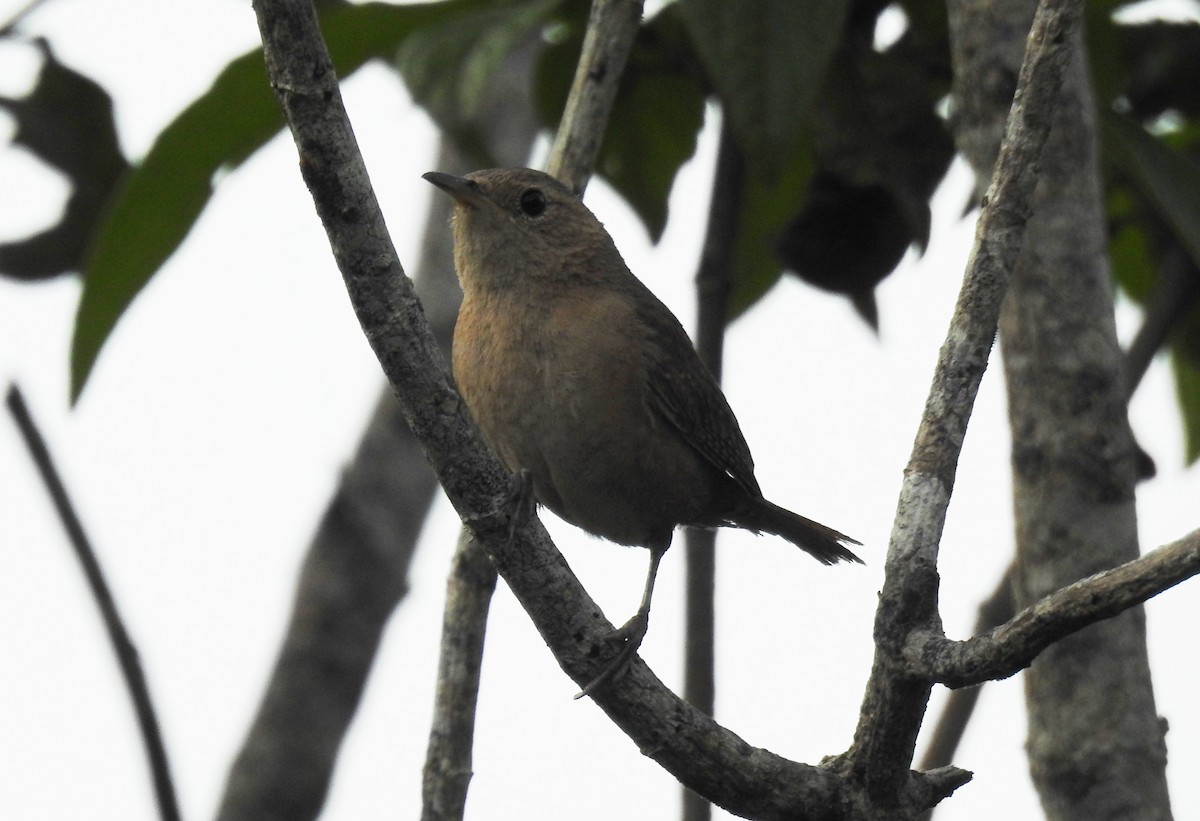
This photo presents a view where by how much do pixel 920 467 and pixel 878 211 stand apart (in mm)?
1764

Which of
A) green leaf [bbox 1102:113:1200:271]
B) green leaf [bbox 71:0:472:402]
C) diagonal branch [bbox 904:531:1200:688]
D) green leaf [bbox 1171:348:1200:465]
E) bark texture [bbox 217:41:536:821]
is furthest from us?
green leaf [bbox 1171:348:1200:465]

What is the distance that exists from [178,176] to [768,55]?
175 cm

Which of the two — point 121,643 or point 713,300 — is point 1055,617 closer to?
point 121,643

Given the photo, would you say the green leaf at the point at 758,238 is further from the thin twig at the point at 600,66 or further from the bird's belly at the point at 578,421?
the thin twig at the point at 600,66

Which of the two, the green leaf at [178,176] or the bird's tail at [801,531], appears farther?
the bird's tail at [801,531]

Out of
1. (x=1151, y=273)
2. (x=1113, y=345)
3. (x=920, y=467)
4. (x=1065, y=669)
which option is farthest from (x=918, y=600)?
(x=1151, y=273)

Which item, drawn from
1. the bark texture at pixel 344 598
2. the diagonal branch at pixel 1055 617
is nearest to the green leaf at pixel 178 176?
the bark texture at pixel 344 598

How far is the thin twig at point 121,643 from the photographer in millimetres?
2906

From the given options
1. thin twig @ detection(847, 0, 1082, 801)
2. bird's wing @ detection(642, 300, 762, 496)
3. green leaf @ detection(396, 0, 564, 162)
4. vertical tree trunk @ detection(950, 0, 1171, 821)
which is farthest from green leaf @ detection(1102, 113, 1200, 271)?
green leaf @ detection(396, 0, 564, 162)

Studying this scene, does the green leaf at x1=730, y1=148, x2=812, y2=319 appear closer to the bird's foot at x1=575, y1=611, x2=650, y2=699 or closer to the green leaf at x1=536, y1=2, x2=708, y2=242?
the green leaf at x1=536, y1=2, x2=708, y2=242

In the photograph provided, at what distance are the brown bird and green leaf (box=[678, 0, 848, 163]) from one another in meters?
0.71

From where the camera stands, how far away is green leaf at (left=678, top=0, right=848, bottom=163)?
3777 mm

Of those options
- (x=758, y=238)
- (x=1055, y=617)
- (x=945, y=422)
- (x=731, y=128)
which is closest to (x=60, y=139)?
(x=731, y=128)

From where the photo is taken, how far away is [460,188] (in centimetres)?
471
